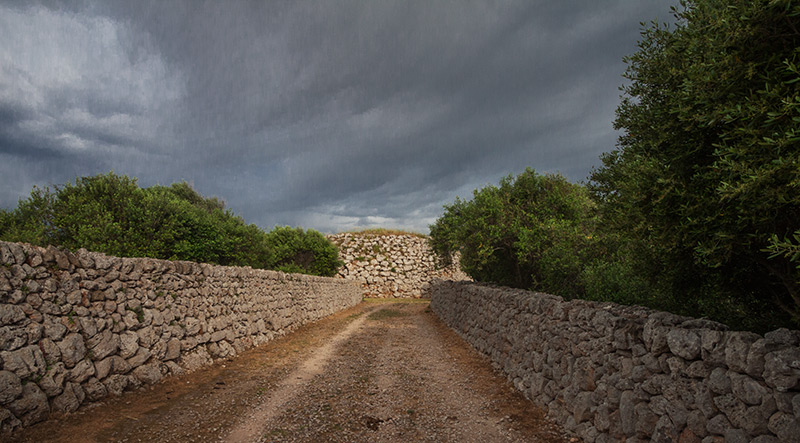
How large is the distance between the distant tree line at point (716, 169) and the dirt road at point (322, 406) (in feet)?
11.1

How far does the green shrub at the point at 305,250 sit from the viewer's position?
2966 cm

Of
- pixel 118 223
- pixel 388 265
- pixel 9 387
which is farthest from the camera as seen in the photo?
pixel 388 265

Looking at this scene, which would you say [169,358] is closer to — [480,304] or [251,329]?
[251,329]

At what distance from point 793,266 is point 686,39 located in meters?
3.01

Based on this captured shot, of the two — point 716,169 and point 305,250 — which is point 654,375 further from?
point 305,250

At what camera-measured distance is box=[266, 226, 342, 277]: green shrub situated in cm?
2966

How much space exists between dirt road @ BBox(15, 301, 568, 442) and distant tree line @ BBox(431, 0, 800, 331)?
3371mm

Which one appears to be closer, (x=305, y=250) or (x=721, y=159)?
(x=721, y=159)

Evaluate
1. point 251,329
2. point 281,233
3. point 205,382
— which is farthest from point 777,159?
point 281,233

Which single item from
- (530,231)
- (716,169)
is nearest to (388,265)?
(530,231)

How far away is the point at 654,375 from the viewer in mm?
4031

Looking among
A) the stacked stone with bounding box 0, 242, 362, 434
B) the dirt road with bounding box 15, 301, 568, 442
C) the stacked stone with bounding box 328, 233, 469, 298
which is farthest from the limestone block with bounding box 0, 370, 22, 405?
the stacked stone with bounding box 328, 233, 469, 298

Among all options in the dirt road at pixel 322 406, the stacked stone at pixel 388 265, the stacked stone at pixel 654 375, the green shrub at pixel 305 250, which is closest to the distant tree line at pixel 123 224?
the dirt road at pixel 322 406

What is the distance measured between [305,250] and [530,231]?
2266 cm
